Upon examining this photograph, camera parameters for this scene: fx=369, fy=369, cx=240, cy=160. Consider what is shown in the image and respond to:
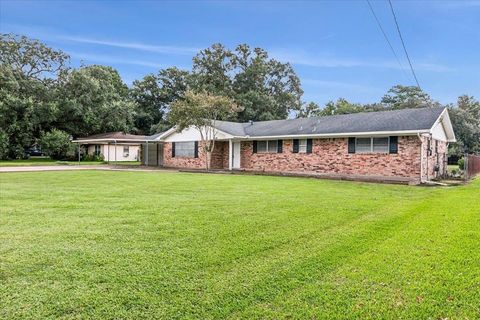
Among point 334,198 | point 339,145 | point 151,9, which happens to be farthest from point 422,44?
point 151,9

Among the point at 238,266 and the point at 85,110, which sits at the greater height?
the point at 85,110

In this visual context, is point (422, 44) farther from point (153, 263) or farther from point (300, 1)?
point (153, 263)

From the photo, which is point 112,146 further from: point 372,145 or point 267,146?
point 372,145

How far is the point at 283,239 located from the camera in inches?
214

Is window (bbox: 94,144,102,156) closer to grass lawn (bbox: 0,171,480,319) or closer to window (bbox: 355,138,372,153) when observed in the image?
window (bbox: 355,138,372,153)

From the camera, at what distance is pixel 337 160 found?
19.4m

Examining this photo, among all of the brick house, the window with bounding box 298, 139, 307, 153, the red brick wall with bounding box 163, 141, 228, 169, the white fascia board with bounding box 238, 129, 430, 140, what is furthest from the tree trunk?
the window with bounding box 298, 139, 307, 153

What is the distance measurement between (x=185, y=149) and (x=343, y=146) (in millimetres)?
12039

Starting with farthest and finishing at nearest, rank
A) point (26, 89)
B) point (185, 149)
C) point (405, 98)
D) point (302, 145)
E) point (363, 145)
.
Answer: point (405, 98), point (26, 89), point (185, 149), point (302, 145), point (363, 145)

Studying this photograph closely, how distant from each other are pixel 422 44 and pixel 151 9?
12233 mm

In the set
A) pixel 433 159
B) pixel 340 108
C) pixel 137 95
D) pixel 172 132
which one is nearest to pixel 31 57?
pixel 137 95

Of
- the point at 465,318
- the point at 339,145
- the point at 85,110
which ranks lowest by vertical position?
the point at 465,318

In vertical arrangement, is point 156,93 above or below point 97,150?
above

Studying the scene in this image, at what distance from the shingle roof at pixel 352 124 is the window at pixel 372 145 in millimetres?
541
